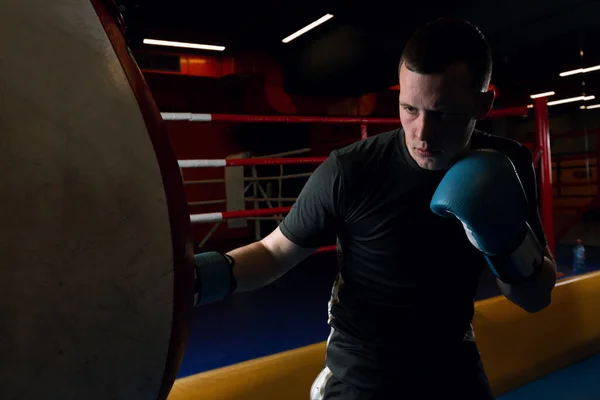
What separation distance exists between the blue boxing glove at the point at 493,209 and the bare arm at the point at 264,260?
309 mm

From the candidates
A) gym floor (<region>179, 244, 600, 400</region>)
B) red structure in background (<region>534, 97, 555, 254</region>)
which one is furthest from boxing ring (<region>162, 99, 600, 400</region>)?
red structure in background (<region>534, 97, 555, 254</region>)

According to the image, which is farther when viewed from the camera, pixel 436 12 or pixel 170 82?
pixel 436 12

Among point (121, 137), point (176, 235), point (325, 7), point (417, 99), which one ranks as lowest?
point (176, 235)

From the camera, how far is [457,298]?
3.24ft

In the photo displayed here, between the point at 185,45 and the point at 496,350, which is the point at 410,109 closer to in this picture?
the point at 496,350

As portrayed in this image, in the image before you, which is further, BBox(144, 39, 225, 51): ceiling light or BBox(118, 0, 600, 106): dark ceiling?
BBox(144, 39, 225, 51): ceiling light

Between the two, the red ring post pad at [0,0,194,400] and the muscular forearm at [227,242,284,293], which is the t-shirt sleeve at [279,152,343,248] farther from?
the red ring post pad at [0,0,194,400]

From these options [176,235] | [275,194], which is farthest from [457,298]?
[275,194]

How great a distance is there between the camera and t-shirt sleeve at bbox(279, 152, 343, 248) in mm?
966

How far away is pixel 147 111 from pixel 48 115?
0.11 metres

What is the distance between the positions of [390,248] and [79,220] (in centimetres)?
66

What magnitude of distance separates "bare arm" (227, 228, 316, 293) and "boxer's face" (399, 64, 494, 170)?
1.06ft

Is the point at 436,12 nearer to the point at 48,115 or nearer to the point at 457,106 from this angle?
the point at 457,106

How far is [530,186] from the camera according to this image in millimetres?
1054
